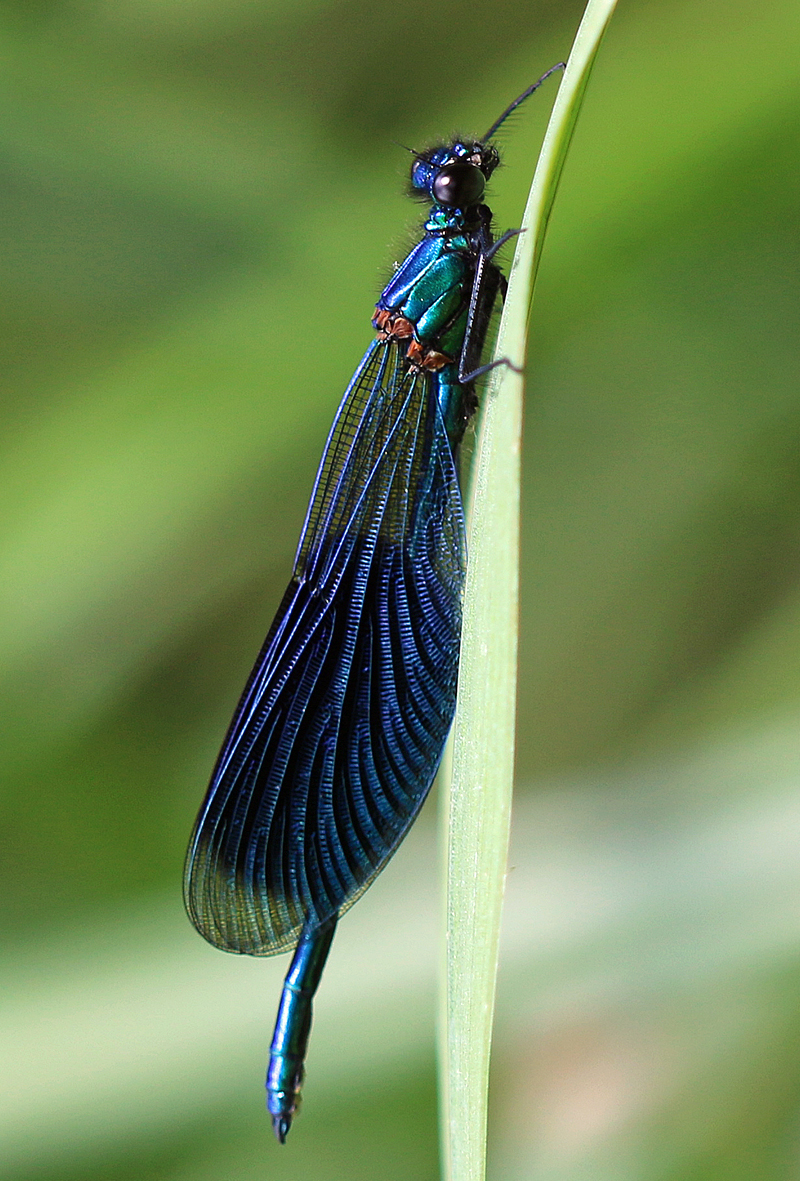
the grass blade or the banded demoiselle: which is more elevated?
the banded demoiselle

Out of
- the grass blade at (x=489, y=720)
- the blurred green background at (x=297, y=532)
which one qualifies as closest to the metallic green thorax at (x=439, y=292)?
the blurred green background at (x=297, y=532)

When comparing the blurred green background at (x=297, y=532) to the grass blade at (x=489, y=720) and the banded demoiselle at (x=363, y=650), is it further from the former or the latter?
the grass blade at (x=489, y=720)

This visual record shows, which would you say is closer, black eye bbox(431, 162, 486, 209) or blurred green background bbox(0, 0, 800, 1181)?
black eye bbox(431, 162, 486, 209)

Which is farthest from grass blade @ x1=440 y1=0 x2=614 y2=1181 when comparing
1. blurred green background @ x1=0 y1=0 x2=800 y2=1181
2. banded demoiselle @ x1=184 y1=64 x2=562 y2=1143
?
blurred green background @ x1=0 y1=0 x2=800 y2=1181

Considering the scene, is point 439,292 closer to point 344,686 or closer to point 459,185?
point 459,185

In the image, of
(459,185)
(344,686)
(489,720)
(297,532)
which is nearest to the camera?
(489,720)

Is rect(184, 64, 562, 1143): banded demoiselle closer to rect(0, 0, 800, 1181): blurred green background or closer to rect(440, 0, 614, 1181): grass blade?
rect(0, 0, 800, 1181): blurred green background

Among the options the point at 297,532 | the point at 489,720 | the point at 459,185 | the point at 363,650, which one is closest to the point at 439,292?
the point at 459,185
